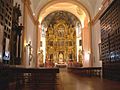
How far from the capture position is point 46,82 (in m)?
7.08

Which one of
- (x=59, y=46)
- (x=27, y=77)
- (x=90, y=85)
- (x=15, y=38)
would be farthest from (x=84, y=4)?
(x=59, y=46)

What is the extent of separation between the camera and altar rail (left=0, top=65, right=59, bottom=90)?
5.39 meters

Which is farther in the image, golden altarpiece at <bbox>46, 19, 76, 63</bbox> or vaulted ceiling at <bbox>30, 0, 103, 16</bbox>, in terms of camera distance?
golden altarpiece at <bbox>46, 19, 76, 63</bbox>

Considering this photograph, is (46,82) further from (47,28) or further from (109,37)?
(47,28)

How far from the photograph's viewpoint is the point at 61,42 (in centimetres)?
3556

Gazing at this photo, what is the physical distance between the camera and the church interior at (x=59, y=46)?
6.45 meters

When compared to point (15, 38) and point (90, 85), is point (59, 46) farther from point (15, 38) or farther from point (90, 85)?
point (90, 85)

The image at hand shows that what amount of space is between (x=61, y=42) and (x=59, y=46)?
33.4 inches

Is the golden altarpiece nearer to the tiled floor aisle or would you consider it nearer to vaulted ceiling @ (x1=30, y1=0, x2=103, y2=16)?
vaulted ceiling @ (x1=30, y1=0, x2=103, y2=16)

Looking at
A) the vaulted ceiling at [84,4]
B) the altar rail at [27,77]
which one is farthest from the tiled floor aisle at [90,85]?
the vaulted ceiling at [84,4]

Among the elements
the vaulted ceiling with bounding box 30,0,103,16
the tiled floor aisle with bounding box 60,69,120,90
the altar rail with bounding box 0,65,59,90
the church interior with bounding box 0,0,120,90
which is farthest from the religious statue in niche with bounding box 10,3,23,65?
the vaulted ceiling with bounding box 30,0,103,16

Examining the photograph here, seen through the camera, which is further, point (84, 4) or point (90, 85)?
point (84, 4)

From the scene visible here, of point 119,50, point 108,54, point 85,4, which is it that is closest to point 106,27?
point 108,54

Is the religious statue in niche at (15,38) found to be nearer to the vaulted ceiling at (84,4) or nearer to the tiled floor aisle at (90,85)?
the tiled floor aisle at (90,85)
